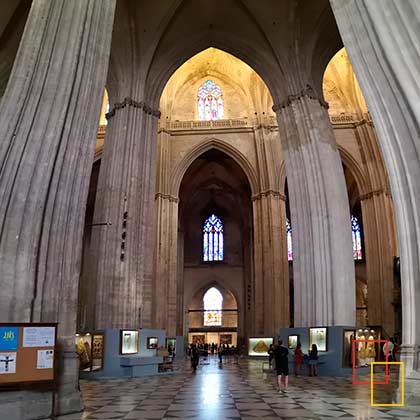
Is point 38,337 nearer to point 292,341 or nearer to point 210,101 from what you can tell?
point 292,341

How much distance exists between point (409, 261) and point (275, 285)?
18.3 meters

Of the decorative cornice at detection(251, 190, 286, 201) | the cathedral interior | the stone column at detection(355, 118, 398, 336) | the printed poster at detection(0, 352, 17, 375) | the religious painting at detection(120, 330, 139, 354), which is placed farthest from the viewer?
the decorative cornice at detection(251, 190, 286, 201)

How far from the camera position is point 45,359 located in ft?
23.4

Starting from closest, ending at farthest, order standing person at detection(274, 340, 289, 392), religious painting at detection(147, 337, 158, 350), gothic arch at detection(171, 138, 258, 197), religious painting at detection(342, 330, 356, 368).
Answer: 1. standing person at detection(274, 340, 289, 392)
2. religious painting at detection(342, 330, 356, 368)
3. religious painting at detection(147, 337, 158, 350)
4. gothic arch at detection(171, 138, 258, 197)

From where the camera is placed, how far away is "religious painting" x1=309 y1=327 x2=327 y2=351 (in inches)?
613

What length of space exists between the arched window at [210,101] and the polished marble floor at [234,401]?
21.7 meters

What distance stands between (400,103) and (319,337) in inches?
371

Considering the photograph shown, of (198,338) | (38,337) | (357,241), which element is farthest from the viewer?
(198,338)

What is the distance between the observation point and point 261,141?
2945 cm

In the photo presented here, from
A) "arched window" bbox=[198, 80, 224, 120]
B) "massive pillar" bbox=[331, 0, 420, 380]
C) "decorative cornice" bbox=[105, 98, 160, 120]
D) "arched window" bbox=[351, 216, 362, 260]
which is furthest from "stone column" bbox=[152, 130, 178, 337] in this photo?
"massive pillar" bbox=[331, 0, 420, 380]

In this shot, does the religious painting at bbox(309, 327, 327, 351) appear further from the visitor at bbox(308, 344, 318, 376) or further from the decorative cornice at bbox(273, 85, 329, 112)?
the decorative cornice at bbox(273, 85, 329, 112)

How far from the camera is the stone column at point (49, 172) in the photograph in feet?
26.7

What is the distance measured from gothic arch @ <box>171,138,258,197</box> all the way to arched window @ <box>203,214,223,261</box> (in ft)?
43.8

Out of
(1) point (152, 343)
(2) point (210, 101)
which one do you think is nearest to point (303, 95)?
(1) point (152, 343)
